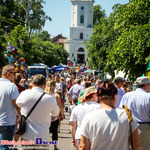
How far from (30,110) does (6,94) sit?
80 centimetres

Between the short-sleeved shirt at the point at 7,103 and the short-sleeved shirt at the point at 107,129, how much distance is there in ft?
8.06

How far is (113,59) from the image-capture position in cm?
1388

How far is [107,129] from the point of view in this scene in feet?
11.2

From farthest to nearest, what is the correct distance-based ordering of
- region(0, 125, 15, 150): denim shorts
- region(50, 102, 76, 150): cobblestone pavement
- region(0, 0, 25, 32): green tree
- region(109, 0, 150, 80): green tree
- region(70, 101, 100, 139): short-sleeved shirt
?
region(0, 0, 25, 32): green tree → region(109, 0, 150, 80): green tree → region(50, 102, 76, 150): cobblestone pavement → region(0, 125, 15, 150): denim shorts → region(70, 101, 100, 139): short-sleeved shirt

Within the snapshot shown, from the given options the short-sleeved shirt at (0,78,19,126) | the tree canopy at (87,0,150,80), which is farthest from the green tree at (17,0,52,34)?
the short-sleeved shirt at (0,78,19,126)

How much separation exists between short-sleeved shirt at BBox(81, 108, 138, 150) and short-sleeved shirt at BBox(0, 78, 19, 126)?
96.7 inches

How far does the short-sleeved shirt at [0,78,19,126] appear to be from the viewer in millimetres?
5578

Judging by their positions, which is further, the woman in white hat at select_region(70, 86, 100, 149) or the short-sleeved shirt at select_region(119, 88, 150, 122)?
the short-sleeved shirt at select_region(119, 88, 150, 122)

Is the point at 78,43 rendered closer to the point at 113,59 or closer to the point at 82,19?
the point at 82,19

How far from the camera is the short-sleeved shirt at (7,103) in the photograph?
5578 millimetres

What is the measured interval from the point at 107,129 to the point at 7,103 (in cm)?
264

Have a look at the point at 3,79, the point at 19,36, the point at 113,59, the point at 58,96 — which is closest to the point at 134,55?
the point at 113,59

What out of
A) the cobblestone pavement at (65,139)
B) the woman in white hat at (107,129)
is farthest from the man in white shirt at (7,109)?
the cobblestone pavement at (65,139)

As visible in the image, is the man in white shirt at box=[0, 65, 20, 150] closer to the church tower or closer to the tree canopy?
the tree canopy
